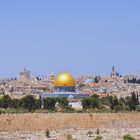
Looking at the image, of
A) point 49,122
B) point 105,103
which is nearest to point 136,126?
point 49,122

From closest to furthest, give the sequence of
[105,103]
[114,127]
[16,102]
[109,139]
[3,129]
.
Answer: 1. [109,139]
2. [3,129]
3. [114,127]
4. [16,102]
5. [105,103]

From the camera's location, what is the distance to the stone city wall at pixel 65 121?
64.8 meters

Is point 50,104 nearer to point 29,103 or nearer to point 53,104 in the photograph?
point 53,104

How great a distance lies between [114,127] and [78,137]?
14.1m

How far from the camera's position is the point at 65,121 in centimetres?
6775

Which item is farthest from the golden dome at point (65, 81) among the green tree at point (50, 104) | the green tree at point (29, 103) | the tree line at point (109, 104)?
the green tree at point (29, 103)

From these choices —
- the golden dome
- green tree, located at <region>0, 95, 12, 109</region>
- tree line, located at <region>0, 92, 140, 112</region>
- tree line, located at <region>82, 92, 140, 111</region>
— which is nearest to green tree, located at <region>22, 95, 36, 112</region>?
tree line, located at <region>0, 92, 140, 112</region>

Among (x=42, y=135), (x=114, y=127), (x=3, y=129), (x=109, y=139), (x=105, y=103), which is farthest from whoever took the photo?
(x=105, y=103)

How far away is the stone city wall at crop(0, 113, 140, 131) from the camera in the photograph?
64.8 meters

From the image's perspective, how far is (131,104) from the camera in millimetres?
92312

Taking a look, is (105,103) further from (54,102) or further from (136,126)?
(136,126)

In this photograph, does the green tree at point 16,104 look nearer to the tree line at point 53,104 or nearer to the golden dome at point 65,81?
the tree line at point 53,104

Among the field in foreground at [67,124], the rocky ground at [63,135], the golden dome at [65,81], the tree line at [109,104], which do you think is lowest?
the rocky ground at [63,135]

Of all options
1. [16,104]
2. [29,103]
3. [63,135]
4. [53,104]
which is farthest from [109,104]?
[63,135]
